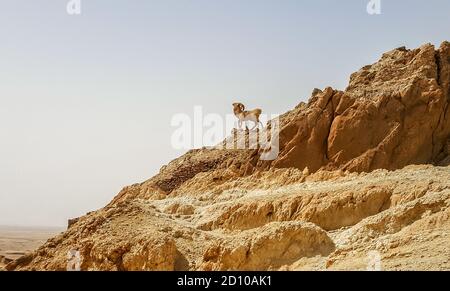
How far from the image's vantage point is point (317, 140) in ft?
104

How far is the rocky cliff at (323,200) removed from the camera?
21.6 meters

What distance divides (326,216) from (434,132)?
907cm

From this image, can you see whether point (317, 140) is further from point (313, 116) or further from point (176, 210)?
point (176, 210)

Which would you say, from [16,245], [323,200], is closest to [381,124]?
[323,200]

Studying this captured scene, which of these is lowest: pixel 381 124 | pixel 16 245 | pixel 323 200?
pixel 16 245

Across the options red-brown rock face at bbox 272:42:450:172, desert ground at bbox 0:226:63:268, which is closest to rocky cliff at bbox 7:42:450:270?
red-brown rock face at bbox 272:42:450:172

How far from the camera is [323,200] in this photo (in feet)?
83.7

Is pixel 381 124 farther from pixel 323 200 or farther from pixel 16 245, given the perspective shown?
pixel 16 245

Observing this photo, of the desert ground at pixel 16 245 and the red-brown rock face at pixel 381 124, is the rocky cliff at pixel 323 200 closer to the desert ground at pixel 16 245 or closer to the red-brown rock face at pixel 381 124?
the red-brown rock face at pixel 381 124

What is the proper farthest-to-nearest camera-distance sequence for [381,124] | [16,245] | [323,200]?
[16,245]
[381,124]
[323,200]

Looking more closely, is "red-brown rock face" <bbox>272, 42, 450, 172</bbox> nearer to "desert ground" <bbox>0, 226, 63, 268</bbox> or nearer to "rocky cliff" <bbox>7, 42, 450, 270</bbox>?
"rocky cliff" <bbox>7, 42, 450, 270</bbox>

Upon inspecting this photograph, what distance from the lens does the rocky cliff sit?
70.7 ft

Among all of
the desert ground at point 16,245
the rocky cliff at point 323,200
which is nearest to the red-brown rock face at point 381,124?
the rocky cliff at point 323,200
